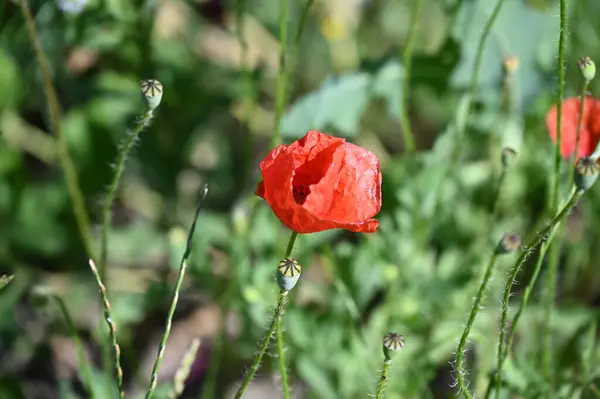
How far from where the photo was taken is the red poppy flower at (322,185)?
1.04 metres

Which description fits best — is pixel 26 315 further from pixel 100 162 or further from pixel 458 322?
pixel 458 322

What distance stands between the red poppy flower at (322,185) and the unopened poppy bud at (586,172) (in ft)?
0.92

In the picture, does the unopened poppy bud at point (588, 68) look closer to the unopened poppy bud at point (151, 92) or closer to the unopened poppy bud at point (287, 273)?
the unopened poppy bud at point (287, 273)

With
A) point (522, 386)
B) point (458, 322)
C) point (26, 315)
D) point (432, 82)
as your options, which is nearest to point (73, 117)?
point (26, 315)

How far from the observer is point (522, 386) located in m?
1.36

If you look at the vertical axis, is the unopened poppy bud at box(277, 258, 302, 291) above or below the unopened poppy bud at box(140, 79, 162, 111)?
below

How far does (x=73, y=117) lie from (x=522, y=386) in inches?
52.9

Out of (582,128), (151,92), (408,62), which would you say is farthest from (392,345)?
(408,62)

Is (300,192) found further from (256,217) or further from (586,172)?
(256,217)

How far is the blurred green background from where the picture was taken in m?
1.65

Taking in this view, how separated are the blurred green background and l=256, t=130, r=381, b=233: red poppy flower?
0.42 metres

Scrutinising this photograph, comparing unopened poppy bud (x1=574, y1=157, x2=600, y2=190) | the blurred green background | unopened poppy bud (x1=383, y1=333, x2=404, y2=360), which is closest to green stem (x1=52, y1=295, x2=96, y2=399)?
the blurred green background

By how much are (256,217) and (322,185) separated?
0.68 meters

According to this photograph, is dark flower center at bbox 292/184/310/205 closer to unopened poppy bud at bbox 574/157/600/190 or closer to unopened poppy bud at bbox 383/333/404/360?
unopened poppy bud at bbox 383/333/404/360
